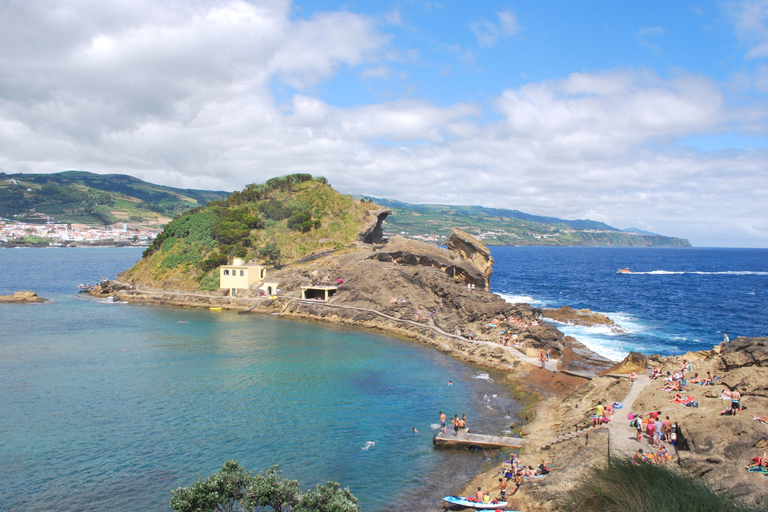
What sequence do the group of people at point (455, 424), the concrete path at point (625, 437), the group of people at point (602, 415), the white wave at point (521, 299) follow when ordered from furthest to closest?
the white wave at point (521, 299)
the group of people at point (455, 424)
the group of people at point (602, 415)
the concrete path at point (625, 437)

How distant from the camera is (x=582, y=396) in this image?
2956 cm

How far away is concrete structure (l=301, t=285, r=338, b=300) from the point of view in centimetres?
6397

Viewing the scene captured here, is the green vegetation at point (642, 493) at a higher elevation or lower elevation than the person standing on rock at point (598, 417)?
higher

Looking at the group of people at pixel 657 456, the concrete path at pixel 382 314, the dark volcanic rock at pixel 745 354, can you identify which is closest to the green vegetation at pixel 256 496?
the group of people at pixel 657 456

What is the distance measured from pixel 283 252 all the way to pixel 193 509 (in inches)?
2525

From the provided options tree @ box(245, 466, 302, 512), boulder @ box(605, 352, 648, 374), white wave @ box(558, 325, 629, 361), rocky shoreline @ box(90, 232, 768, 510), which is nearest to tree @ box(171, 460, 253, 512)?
tree @ box(245, 466, 302, 512)

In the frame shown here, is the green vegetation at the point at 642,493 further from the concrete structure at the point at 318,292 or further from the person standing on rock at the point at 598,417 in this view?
the concrete structure at the point at 318,292

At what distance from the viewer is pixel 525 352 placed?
41812 mm

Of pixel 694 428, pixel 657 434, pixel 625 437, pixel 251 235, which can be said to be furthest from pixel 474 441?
pixel 251 235

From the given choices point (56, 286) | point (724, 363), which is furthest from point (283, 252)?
point (724, 363)

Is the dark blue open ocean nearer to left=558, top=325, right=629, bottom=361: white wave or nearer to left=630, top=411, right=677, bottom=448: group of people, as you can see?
left=558, top=325, right=629, bottom=361: white wave

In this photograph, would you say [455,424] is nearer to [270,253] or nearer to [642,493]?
[642,493]

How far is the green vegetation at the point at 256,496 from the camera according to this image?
46.2ft

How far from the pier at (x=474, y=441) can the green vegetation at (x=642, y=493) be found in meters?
8.06
